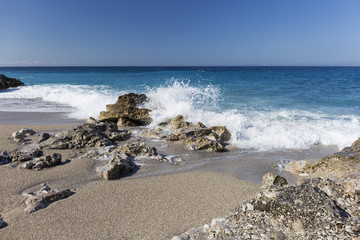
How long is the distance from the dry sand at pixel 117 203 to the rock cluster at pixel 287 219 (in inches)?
21.0

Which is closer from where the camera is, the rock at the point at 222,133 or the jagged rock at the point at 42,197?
the jagged rock at the point at 42,197

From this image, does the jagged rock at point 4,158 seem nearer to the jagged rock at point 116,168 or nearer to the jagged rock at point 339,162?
the jagged rock at point 116,168

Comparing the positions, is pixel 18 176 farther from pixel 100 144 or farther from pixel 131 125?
pixel 131 125

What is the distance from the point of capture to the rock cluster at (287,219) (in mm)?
2264

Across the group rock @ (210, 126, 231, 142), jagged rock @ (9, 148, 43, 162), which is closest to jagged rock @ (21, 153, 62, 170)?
jagged rock @ (9, 148, 43, 162)

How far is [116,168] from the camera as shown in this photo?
14.0 feet

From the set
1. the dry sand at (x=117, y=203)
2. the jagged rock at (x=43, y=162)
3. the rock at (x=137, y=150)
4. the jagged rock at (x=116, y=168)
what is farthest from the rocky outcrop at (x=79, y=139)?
the jagged rock at (x=116, y=168)

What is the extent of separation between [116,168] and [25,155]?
6.51ft

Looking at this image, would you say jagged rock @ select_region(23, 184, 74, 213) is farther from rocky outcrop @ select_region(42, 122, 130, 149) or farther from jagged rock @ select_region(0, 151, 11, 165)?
rocky outcrop @ select_region(42, 122, 130, 149)

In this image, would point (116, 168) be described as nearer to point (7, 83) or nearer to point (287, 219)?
point (287, 219)

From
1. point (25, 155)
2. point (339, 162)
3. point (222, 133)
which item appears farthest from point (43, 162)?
point (339, 162)

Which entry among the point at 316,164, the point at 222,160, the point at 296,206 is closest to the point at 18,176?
the point at 222,160

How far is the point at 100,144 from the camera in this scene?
5.77 meters

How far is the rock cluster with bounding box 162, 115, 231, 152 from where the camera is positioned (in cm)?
586
